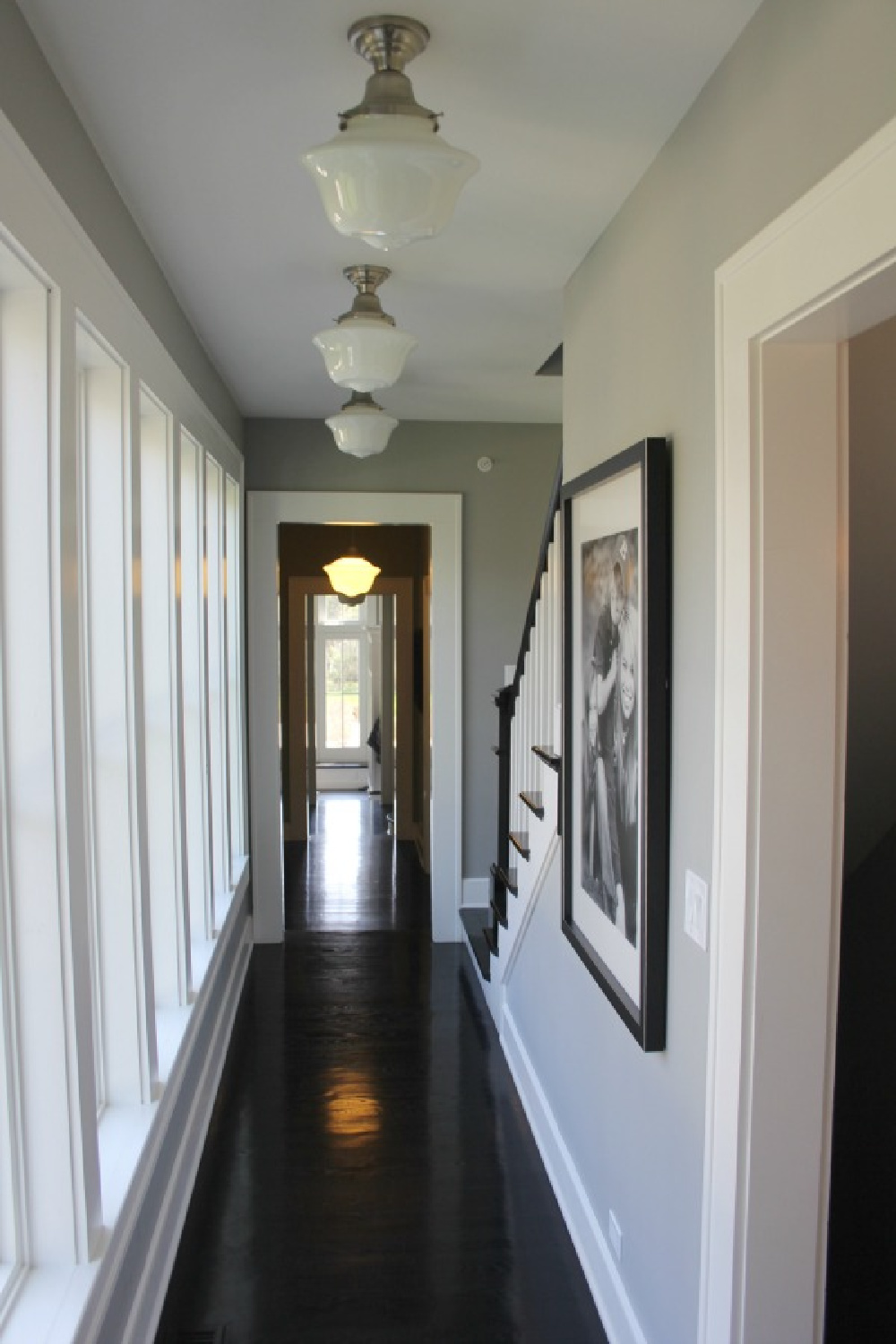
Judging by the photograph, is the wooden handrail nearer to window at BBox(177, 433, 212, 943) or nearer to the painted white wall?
window at BBox(177, 433, 212, 943)

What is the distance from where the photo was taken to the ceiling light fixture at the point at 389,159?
1.49 metres

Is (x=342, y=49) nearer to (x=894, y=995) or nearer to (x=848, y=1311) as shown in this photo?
(x=894, y=995)

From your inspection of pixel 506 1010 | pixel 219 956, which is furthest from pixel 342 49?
pixel 506 1010

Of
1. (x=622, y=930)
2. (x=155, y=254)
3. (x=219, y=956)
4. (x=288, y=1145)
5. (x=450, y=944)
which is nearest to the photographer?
(x=622, y=930)

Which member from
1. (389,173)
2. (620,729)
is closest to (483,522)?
(620,729)

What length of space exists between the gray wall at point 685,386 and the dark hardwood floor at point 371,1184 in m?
0.37

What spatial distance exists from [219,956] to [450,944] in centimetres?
188

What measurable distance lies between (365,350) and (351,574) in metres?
4.11

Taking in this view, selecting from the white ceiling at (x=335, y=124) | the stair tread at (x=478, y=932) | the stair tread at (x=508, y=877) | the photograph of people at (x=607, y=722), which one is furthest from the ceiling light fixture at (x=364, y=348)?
the stair tread at (x=478, y=932)

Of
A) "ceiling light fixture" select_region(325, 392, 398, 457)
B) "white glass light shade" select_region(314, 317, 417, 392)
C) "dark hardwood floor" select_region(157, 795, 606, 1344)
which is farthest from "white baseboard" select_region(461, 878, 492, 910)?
"white glass light shade" select_region(314, 317, 417, 392)

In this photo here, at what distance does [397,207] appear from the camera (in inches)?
61.4

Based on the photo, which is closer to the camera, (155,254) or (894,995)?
(894,995)

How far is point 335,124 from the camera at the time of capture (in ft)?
6.52

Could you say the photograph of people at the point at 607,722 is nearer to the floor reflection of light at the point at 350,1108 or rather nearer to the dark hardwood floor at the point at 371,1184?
the dark hardwood floor at the point at 371,1184
